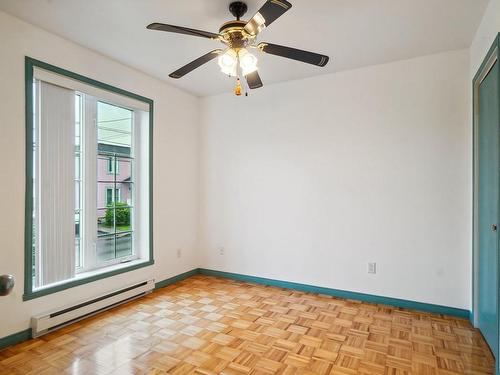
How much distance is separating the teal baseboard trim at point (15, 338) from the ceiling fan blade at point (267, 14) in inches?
114

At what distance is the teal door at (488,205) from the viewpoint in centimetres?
217

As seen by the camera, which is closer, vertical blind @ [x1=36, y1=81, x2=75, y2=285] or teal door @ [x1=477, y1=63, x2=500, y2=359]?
teal door @ [x1=477, y1=63, x2=500, y2=359]

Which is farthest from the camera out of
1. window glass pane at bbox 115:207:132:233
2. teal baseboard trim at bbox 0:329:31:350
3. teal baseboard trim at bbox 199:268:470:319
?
window glass pane at bbox 115:207:132:233

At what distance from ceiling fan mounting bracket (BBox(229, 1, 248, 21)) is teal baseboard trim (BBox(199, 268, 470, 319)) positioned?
2966 millimetres

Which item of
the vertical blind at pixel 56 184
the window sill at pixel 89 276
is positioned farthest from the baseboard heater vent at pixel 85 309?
the vertical blind at pixel 56 184

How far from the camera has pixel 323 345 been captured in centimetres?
243

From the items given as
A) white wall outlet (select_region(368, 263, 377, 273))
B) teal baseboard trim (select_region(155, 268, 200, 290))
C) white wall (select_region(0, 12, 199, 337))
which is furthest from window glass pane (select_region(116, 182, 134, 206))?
white wall outlet (select_region(368, 263, 377, 273))

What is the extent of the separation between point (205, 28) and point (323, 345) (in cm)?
278

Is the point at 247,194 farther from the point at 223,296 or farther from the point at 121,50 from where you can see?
the point at 121,50

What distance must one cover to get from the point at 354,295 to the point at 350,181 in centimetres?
129

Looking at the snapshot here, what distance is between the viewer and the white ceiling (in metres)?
2.25

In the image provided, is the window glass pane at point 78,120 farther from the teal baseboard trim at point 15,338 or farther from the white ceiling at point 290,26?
the teal baseboard trim at point 15,338

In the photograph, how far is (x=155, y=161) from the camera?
3793mm

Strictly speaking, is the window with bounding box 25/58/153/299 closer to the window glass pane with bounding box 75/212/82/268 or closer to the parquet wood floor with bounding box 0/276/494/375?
the window glass pane with bounding box 75/212/82/268
